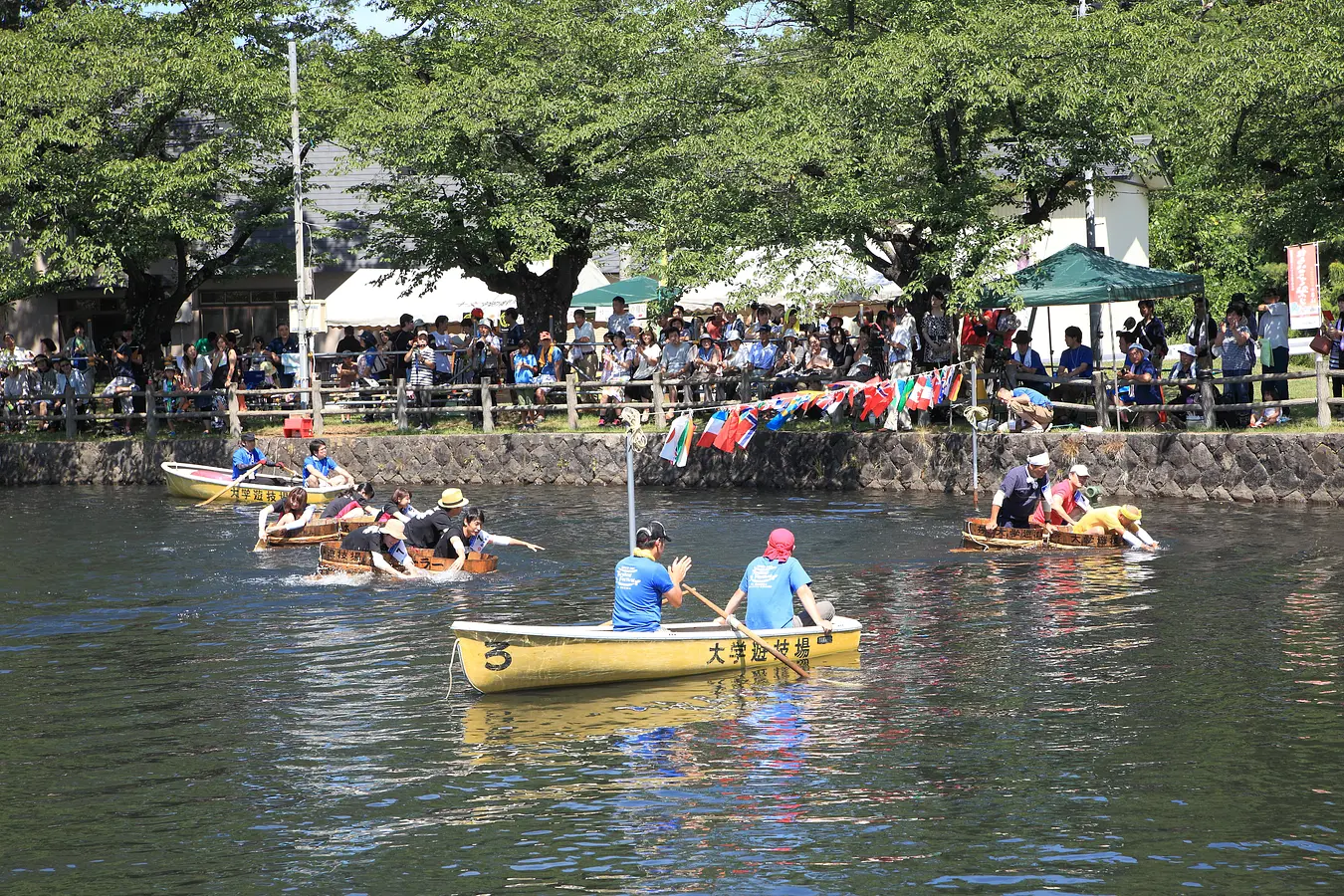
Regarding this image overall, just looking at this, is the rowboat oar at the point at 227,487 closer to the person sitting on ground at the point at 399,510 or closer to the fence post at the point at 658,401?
the fence post at the point at 658,401

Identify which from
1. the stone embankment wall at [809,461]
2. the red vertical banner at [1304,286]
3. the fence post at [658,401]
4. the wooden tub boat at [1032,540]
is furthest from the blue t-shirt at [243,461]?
the red vertical banner at [1304,286]

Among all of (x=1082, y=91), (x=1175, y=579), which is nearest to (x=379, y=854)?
(x=1175, y=579)

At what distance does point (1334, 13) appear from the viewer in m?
25.3

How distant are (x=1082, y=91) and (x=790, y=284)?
598 centimetres

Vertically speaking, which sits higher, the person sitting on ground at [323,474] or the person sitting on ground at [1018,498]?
the person sitting on ground at [323,474]

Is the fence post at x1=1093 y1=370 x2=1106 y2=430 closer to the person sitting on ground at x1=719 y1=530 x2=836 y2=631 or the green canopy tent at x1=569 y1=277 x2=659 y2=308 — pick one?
the person sitting on ground at x1=719 y1=530 x2=836 y2=631

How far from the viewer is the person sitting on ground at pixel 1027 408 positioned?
26.5m

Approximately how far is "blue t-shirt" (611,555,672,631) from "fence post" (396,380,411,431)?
794 inches

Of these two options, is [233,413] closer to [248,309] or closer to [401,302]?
[401,302]

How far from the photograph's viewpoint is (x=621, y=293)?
3975 centimetres

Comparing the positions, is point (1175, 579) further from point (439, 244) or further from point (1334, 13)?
point (439, 244)

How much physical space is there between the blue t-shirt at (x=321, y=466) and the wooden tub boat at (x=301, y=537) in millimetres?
3936

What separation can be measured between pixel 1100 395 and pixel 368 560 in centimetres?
1253

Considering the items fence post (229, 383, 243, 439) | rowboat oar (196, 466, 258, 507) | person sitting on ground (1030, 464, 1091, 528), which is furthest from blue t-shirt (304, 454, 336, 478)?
person sitting on ground (1030, 464, 1091, 528)
